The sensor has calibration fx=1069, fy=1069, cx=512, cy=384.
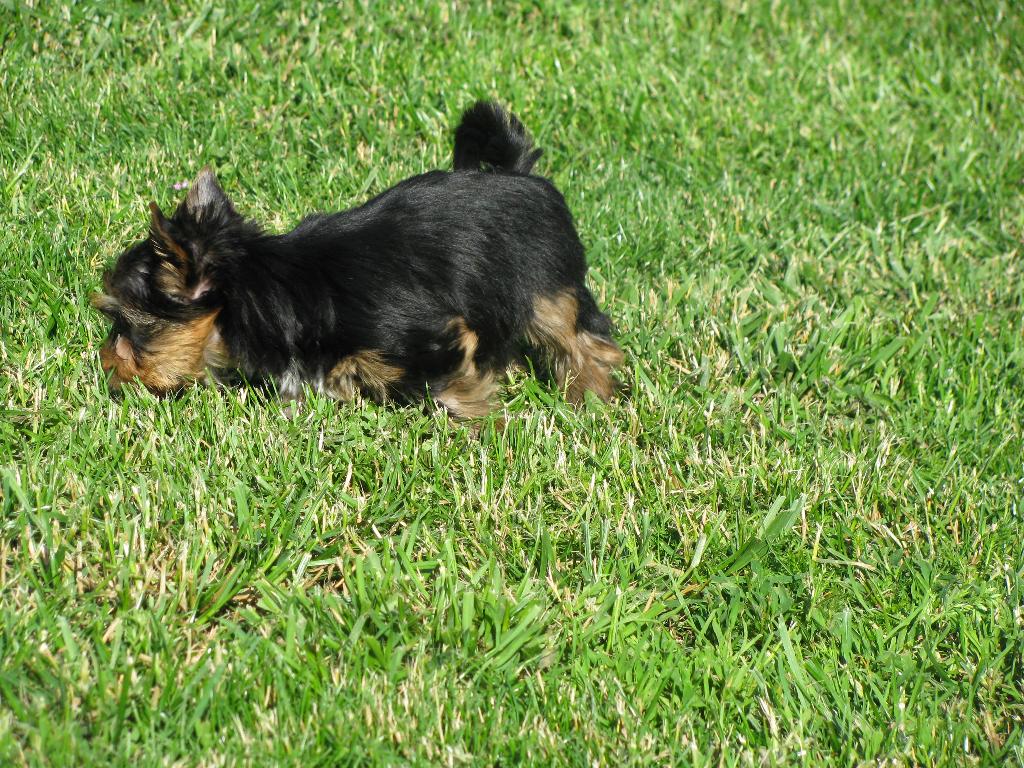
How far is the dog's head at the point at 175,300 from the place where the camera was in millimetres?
4094

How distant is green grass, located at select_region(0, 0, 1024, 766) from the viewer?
3215mm

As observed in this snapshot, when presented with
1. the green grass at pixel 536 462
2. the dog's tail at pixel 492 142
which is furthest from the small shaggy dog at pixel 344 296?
the dog's tail at pixel 492 142

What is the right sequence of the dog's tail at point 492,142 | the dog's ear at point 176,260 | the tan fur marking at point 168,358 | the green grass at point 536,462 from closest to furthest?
the green grass at point 536,462 < the dog's ear at point 176,260 < the tan fur marking at point 168,358 < the dog's tail at point 492,142

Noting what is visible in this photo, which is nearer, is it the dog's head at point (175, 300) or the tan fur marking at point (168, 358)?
the dog's head at point (175, 300)

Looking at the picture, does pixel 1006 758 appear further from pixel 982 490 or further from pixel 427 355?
pixel 427 355

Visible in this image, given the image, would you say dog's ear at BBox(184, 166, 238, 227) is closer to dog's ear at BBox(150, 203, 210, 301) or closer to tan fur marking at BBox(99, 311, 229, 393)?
dog's ear at BBox(150, 203, 210, 301)

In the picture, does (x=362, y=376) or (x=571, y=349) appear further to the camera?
(x=571, y=349)

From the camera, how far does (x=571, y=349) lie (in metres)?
4.82

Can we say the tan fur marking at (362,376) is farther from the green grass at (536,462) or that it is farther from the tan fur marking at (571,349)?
the tan fur marking at (571,349)

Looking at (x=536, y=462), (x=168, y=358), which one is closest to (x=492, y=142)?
(x=536, y=462)

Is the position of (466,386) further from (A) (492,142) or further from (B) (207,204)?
(A) (492,142)

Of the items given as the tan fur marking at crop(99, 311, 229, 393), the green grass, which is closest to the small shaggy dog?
A: the tan fur marking at crop(99, 311, 229, 393)

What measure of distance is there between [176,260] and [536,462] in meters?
1.58

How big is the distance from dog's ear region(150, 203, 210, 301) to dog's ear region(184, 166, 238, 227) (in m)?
0.11
